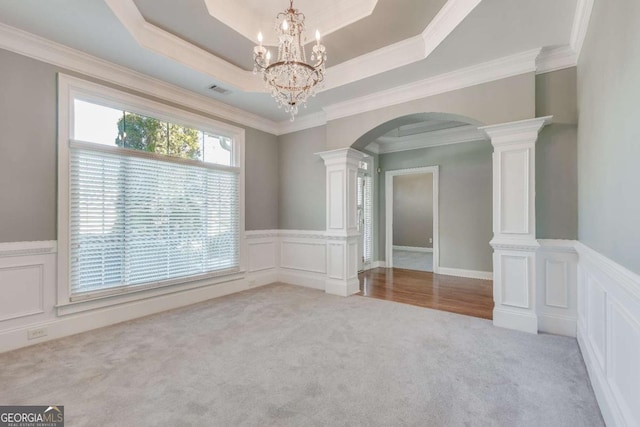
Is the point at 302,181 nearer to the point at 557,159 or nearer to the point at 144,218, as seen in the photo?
the point at 144,218

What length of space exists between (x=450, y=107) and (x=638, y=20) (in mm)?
2285

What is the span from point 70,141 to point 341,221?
3.42 m

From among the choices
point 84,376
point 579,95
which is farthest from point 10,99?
point 579,95

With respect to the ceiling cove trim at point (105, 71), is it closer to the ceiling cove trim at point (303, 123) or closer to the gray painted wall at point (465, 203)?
the ceiling cove trim at point (303, 123)

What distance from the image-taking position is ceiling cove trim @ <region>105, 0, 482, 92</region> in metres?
2.51

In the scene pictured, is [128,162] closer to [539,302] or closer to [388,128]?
[388,128]

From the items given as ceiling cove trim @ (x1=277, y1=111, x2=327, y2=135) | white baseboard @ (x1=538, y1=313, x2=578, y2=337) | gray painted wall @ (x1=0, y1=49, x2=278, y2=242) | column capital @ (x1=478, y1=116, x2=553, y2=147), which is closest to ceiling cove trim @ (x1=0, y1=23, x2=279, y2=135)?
gray painted wall @ (x1=0, y1=49, x2=278, y2=242)

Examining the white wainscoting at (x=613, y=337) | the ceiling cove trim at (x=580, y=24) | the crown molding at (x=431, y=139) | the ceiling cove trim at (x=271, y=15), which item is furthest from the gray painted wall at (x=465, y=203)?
the ceiling cove trim at (x=271, y=15)

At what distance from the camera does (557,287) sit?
2.91m

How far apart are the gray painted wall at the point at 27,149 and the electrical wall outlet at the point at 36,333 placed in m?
0.89

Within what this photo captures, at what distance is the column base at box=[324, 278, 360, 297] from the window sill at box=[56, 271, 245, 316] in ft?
5.23

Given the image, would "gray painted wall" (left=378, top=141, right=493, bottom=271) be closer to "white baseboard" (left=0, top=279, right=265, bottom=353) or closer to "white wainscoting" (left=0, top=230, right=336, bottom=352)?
"white wainscoting" (left=0, top=230, right=336, bottom=352)

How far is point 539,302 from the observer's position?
9.75 ft

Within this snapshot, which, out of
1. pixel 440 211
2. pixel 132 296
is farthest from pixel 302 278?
pixel 440 211
